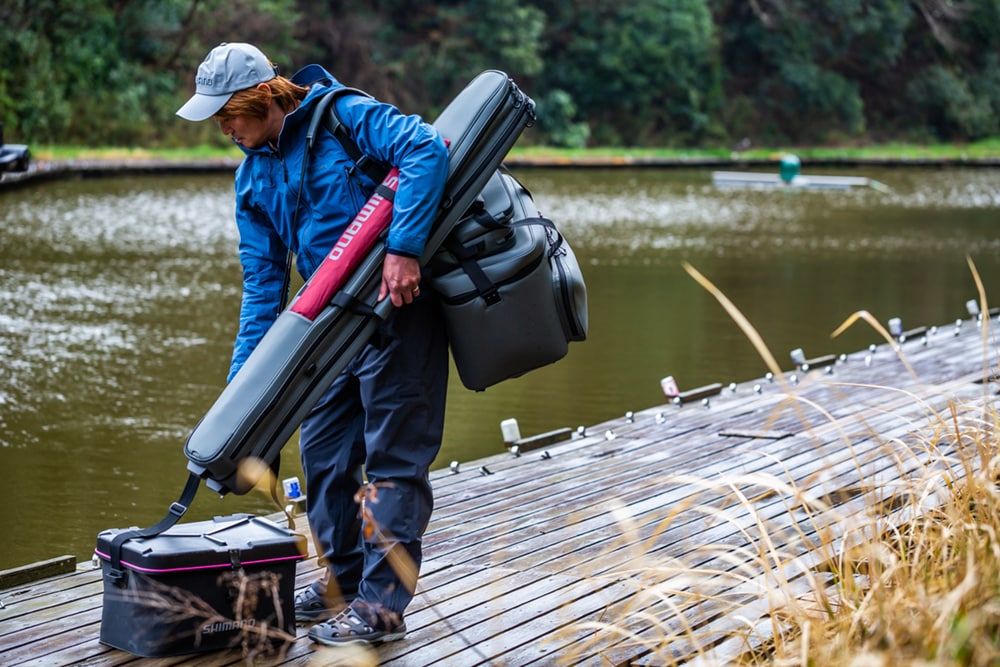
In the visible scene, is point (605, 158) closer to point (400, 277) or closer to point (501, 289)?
point (501, 289)

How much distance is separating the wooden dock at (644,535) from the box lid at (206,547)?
0.62 feet

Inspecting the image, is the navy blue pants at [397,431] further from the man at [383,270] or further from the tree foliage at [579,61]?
the tree foliage at [579,61]

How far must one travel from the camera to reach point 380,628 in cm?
290

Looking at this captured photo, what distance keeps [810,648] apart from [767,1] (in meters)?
38.9

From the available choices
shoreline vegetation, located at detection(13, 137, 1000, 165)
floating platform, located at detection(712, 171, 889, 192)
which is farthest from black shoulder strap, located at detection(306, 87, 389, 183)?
floating platform, located at detection(712, 171, 889, 192)

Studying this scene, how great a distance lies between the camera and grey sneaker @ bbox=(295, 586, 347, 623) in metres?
3.09

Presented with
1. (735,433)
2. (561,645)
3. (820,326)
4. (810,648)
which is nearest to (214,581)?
(561,645)

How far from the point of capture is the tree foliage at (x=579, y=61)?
26359 mm

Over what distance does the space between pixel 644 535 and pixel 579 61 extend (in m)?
33.1

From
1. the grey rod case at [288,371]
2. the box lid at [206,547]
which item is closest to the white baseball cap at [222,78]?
the grey rod case at [288,371]

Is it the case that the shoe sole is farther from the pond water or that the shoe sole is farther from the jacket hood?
the pond water

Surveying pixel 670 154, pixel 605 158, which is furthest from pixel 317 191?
pixel 670 154

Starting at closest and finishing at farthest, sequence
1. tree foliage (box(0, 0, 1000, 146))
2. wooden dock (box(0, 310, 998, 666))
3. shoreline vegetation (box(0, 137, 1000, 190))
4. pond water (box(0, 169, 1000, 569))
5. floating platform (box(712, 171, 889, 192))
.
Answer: wooden dock (box(0, 310, 998, 666)) → pond water (box(0, 169, 1000, 569)) → shoreline vegetation (box(0, 137, 1000, 190)) → floating platform (box(712, 171, 889, 192)) → tree foliage (box(0, 0, 1000, 146))

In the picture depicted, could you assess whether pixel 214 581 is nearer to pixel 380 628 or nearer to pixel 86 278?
pixel 380 628
